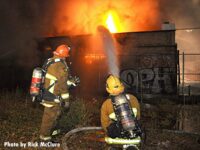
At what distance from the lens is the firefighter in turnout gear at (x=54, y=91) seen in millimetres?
5355

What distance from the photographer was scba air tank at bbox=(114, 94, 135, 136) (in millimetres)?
3477

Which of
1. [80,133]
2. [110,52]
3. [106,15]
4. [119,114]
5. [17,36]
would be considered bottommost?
[80,133]

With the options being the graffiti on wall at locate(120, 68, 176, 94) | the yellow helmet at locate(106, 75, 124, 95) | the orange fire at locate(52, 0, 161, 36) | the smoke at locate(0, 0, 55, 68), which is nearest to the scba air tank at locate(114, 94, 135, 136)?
the yellow helmet at locate(106, 75, 124, 95)

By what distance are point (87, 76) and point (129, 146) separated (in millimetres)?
12591

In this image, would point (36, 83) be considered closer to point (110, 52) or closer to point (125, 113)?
point (125, 113)

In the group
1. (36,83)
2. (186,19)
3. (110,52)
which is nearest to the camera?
(36,83)

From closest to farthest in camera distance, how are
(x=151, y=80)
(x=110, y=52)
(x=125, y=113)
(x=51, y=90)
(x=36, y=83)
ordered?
(x=125, y=113) → (x=36, y=83) → (x=51, y=90) → (x=151, y=80) → (x=110, y=52)

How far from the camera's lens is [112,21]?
1981 centimetres

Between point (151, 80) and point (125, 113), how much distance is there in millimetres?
11286

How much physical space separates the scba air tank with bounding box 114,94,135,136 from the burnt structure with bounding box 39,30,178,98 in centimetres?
1025

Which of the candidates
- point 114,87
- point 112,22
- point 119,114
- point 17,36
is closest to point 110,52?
point 112,22

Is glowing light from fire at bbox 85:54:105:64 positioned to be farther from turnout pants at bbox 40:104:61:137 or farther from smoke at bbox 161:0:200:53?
smoke at bbox 161:0:200:53

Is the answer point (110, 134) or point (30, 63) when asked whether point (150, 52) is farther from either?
point (110, 134)

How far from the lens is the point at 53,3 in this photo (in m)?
21.7
